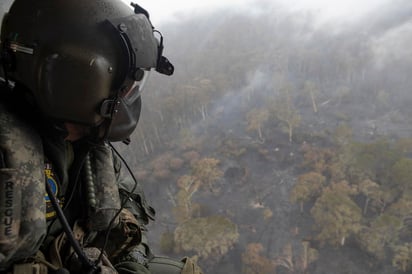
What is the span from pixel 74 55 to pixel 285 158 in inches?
1262

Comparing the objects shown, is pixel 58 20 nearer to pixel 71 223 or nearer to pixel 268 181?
pixel 71 223

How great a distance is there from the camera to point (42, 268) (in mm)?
1462

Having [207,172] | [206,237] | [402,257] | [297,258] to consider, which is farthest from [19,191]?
[207,172]

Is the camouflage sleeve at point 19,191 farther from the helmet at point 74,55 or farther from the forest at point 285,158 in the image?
the forest at point 285,158

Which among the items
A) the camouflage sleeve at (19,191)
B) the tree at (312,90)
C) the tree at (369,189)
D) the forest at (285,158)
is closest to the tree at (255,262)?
the forest at (285,158)

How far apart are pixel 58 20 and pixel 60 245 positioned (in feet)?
3.74

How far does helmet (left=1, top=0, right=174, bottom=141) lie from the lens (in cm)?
154

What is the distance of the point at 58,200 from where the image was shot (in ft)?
5.80

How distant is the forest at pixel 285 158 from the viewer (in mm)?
19688

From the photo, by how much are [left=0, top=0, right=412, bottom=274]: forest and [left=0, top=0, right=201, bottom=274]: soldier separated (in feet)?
59.4

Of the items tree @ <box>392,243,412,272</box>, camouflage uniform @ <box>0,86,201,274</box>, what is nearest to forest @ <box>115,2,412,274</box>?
tree @ <box>392,243,412,272</box>

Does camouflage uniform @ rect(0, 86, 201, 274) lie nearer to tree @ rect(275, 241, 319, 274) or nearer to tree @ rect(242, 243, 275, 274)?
tree @ rect(242, 243, 275, 274)

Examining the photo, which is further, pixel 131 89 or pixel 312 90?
pixel 312 90

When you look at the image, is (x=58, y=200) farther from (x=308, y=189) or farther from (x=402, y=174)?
(x=308, y=189)
